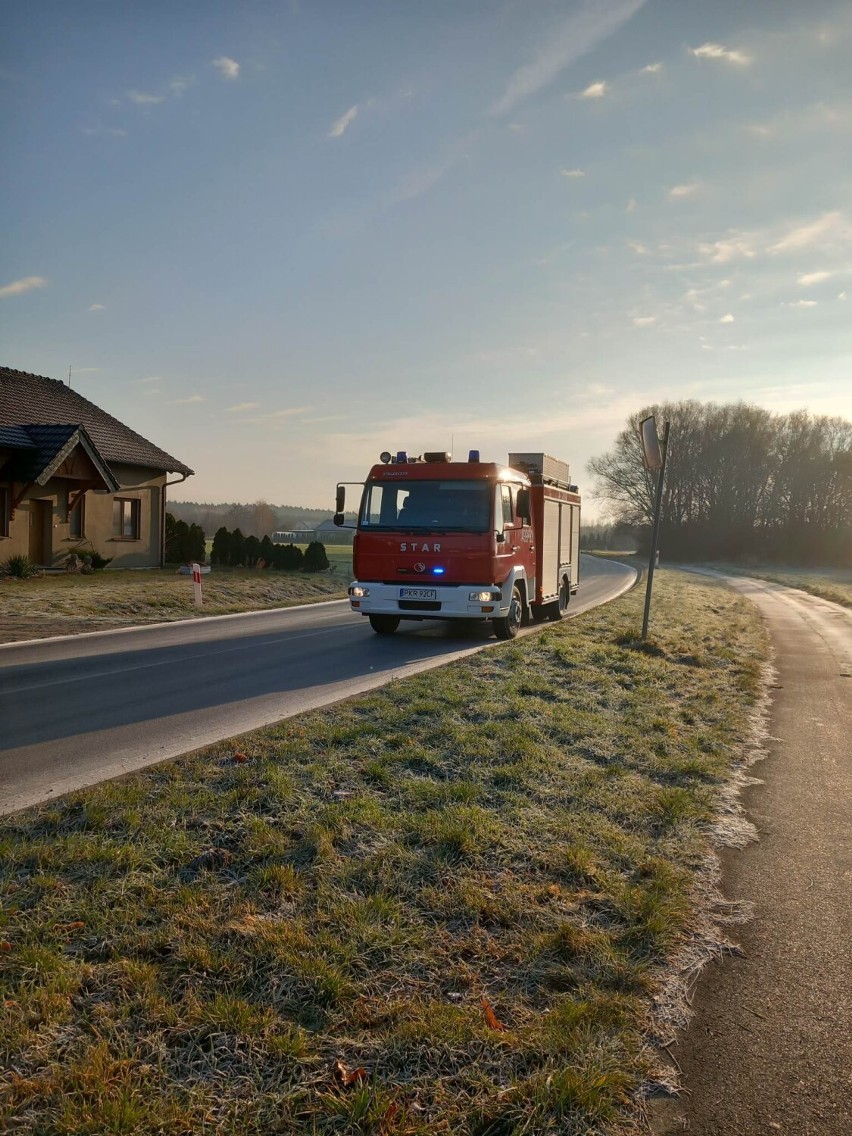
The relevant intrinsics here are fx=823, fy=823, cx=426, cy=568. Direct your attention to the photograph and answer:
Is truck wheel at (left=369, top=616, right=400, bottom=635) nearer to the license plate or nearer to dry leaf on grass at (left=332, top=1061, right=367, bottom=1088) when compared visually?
the license plate

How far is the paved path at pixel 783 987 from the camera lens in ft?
8.30

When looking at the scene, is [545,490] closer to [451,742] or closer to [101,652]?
[101,652]

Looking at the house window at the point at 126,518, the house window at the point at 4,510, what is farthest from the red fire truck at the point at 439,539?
the house window at the point at 126,518

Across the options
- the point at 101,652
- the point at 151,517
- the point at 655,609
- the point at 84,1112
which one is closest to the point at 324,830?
the point at 84,1112

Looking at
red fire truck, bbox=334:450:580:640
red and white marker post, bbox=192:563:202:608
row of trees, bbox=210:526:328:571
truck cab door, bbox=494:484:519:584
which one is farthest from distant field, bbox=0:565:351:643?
truck cab door, bbox=494:484:519:584

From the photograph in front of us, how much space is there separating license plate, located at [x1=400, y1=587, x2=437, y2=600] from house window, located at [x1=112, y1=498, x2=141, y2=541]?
16.8 meters

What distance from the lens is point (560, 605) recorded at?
1820 cm

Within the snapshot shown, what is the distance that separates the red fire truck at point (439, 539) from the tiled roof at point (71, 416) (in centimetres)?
1500

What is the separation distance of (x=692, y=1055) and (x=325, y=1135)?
1.29 m

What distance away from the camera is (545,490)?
15703mm

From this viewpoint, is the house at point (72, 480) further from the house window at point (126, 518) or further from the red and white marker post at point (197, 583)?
the red and white marker post at point (197, 583)

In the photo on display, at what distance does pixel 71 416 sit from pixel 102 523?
161 inches

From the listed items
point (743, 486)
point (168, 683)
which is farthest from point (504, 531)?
point (743, 486)

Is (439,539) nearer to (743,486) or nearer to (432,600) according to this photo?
(432,600)
